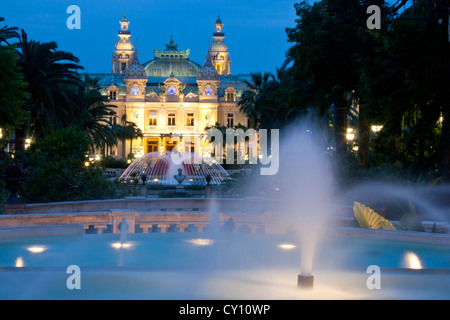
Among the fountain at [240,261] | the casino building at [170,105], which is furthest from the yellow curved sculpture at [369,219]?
the casino building at [170,105]

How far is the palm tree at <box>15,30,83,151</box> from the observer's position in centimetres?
2330

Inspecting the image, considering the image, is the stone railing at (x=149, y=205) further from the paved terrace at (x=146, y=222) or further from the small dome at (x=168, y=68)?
the small dome at (x=168, y=68)

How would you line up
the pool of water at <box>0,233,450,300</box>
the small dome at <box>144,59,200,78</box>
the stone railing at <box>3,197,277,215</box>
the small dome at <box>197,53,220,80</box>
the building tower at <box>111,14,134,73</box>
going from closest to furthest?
the pool of water at <box>0,233,450,300</box> → the stone railing at <box>3,197,277,215</box> → the small dome at <box>197,53,220,80</box> → the small dome at <box>144,59,200,78</box> → the building tower at <box>111,14,134,73</box>

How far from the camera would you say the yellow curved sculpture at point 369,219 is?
9.31 m

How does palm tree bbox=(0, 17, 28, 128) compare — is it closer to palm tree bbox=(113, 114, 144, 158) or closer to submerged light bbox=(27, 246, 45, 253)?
submerged light bbox=(27, 246, 45, 253)

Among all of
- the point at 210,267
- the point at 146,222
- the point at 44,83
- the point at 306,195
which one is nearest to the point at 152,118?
the point at 44,83

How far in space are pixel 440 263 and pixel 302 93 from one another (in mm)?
15008

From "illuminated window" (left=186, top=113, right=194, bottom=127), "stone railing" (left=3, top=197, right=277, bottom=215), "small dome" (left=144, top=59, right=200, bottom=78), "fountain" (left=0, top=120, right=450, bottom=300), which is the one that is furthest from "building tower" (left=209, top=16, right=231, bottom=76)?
"fountain" (left=0, top=120, right=450, bottom=300)

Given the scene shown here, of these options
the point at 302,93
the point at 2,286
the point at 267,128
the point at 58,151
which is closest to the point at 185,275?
the point at 2,286

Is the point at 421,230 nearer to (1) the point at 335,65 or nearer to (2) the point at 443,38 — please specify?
(2) the point at 443,38

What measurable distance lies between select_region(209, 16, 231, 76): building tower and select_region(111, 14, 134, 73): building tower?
50.7ft

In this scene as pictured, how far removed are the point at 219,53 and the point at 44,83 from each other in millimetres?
86979

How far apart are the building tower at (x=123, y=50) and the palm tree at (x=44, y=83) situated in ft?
271
